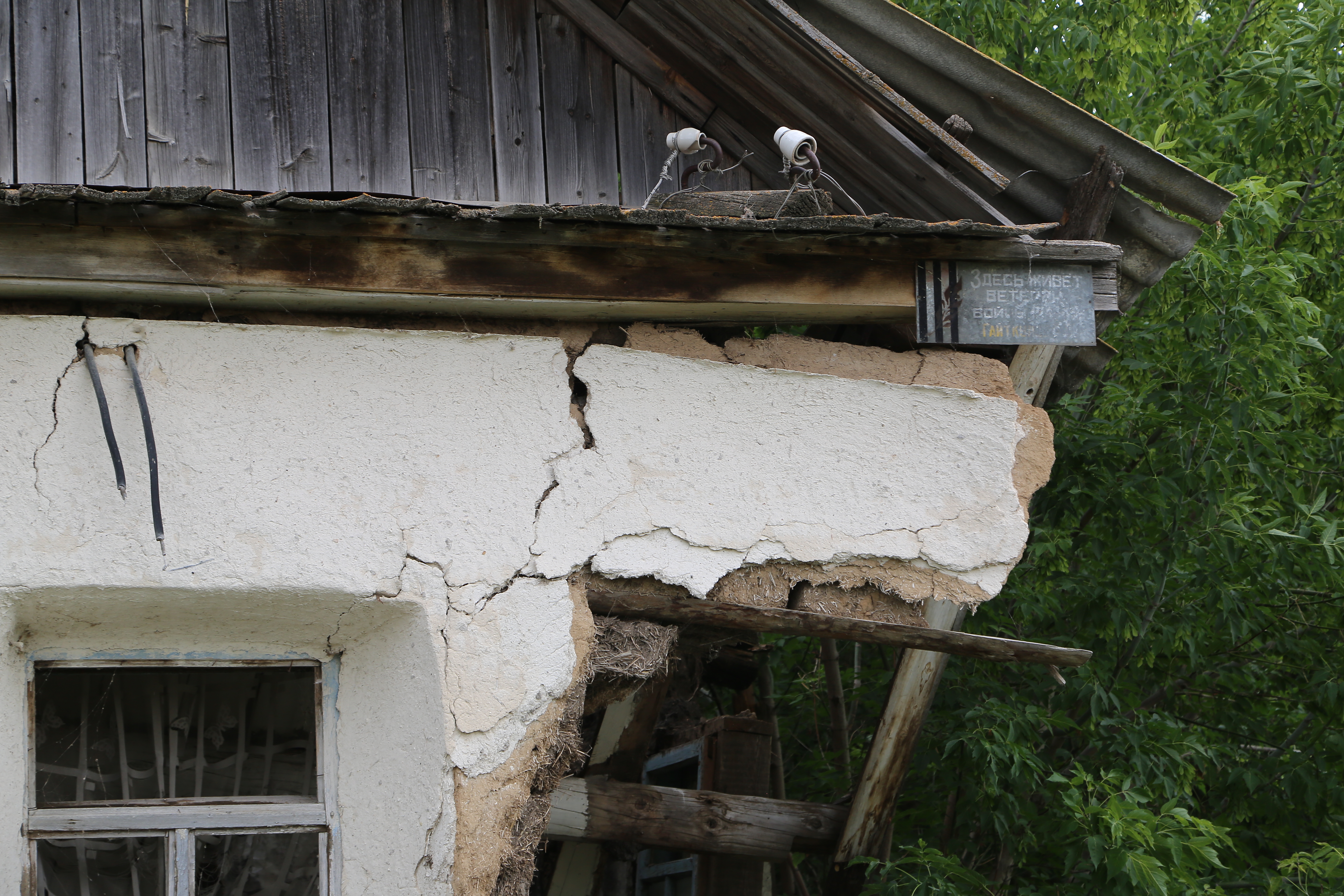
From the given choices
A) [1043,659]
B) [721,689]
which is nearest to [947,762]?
[1043,659]

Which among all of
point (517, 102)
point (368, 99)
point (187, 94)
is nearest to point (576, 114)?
point (517, 102)

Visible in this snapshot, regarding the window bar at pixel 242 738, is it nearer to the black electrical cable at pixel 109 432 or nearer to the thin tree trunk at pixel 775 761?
the black electrical cable at pixel 109 432

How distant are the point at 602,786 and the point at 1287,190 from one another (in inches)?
155

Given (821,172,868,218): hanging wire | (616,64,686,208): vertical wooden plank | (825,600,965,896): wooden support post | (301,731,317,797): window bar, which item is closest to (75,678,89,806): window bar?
(301,731,317,797): window bar

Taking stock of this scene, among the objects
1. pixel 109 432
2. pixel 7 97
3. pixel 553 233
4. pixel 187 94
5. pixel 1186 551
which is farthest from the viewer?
pixel 1186 551

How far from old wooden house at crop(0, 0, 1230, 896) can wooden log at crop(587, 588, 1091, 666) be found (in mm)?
12

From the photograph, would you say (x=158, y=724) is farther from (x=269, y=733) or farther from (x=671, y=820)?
(x=671, y=820)

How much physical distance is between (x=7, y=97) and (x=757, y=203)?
7.26 ft

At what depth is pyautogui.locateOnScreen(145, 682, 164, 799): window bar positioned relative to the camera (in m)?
3.29

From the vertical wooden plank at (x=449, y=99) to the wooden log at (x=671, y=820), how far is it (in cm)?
253

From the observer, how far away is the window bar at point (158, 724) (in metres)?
3.29

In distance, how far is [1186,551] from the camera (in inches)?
215

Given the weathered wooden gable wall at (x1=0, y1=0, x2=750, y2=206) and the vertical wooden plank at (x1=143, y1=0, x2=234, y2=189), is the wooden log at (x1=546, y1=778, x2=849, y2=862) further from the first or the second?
the vertical wooden plank at (x1=143, y1=0, x2=234, y2=189)

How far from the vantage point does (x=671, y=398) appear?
3.33 meters
